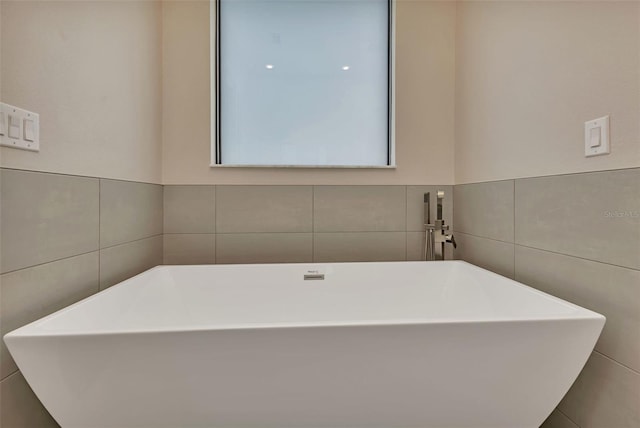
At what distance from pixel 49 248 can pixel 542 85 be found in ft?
6.08

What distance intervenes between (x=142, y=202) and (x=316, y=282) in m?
0.96

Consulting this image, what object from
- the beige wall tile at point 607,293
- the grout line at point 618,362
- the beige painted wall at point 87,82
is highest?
the beige painted wall at point 87,82

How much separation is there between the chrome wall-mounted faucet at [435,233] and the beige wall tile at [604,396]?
2.51 ft

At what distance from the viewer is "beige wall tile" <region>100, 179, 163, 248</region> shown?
4.17 ft

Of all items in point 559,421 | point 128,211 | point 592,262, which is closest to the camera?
point 592,262

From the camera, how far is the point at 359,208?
1861mm

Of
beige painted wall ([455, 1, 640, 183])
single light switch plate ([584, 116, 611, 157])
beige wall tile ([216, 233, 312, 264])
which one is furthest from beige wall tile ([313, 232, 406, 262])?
single light switch plate ([584, 116, 611, 157])

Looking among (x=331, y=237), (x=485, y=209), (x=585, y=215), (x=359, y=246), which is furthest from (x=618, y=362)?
(x=331, y=237)

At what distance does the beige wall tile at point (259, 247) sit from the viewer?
182cm

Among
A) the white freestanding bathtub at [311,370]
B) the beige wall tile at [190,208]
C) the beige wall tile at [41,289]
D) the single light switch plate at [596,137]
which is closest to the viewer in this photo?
the white freestanding bathtub at [311,370]

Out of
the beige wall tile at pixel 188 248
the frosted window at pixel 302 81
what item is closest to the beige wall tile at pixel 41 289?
the beige wall tile at pixel 188 248

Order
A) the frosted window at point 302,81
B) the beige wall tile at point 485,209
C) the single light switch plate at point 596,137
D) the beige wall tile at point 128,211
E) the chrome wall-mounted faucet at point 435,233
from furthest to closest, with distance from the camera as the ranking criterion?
1. the frosted window at point 302,81
2. the chrome wall-mounted faucet at point 435,233
3. the beige wall tile at point 485,209
4. the beige wall tile at point 128,211
5. the single light switch plate at point 596,137

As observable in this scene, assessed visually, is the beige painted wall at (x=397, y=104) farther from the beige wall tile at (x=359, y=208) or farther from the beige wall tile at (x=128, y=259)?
the beige wall tile at (x=128, y=259)

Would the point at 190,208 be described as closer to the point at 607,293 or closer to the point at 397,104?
the point at 397,104
